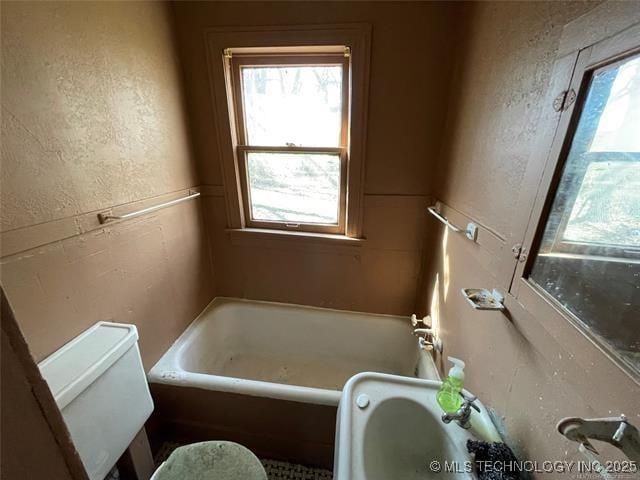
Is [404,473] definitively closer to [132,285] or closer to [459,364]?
[459,364]

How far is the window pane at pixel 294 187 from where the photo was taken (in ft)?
5.87

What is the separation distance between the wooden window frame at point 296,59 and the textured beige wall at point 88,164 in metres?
0.25

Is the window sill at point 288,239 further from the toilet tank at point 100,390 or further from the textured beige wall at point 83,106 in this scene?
the toilet tank at point 100,390

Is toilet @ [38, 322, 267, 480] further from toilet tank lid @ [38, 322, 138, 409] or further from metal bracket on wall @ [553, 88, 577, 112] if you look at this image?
metal bracket on wall @ [553, 88, 577, 112]

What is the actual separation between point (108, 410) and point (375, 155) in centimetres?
171

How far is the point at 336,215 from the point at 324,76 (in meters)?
0.84

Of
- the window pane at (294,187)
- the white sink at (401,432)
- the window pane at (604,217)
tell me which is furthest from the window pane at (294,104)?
the white sink at (401,432)

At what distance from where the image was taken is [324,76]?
1.61m

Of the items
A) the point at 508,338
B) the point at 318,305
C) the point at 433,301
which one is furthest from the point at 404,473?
the point at 318,305

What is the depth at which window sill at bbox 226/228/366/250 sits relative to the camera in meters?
1.84

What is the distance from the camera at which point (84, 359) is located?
952mm

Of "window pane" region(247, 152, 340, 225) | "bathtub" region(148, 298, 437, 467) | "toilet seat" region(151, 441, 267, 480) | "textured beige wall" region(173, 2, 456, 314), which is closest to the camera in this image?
"toilet seat" region(151, 441, 267, 480)

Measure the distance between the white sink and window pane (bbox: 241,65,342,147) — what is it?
4.52 feet

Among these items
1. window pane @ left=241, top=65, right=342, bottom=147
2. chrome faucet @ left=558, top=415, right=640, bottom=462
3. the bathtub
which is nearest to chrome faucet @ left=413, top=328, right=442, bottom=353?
the bathtub
